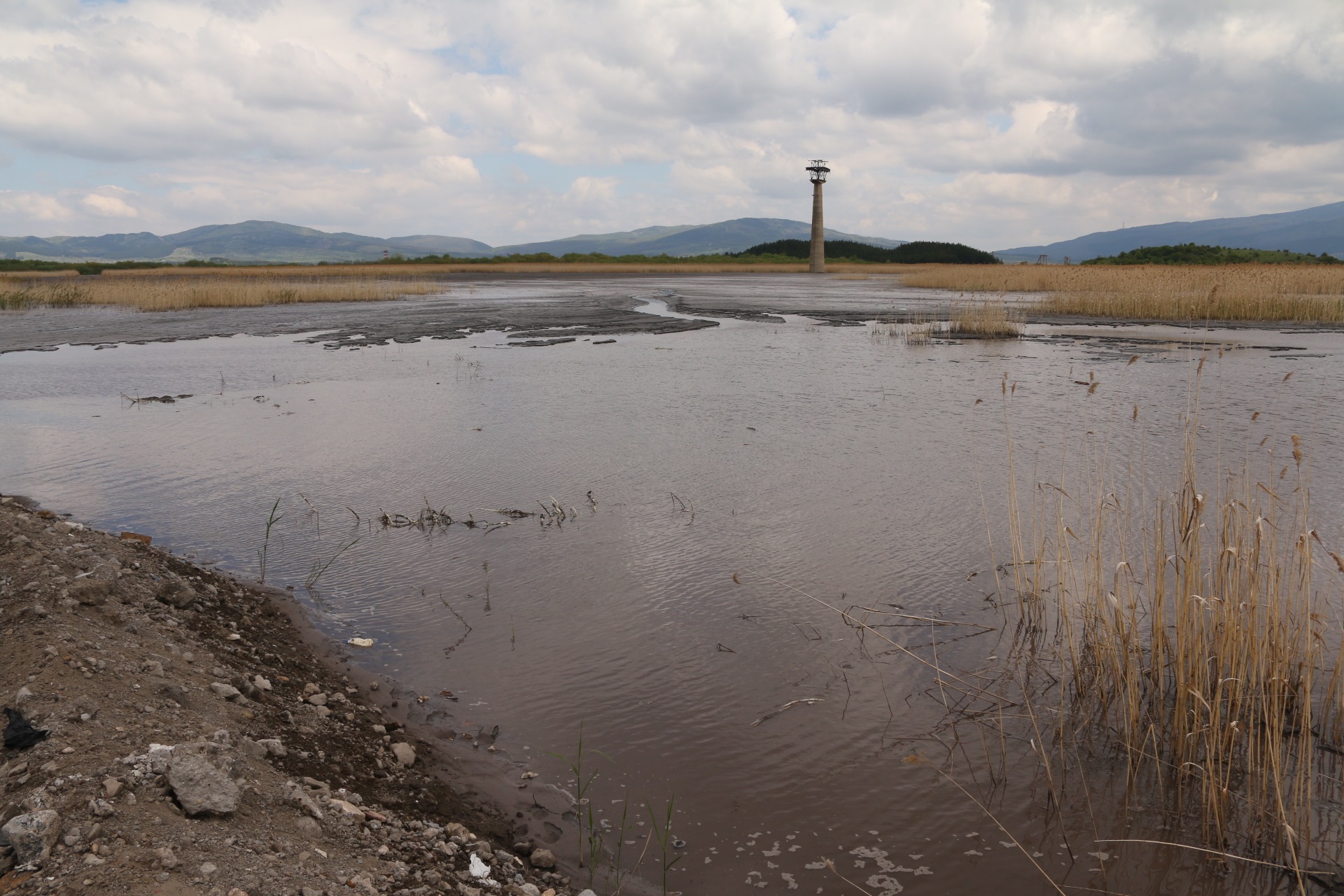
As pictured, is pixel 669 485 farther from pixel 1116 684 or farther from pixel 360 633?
pixel 1116 684

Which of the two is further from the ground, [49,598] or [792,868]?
[49,598]

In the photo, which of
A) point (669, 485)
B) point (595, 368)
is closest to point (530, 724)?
point (669, 485)

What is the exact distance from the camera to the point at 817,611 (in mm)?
5246

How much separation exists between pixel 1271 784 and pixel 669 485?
527 cm

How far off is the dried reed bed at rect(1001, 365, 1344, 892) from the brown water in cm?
29

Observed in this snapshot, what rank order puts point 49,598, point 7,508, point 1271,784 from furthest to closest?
1. point 7,508
2. point 49,598
3. point 1271,784

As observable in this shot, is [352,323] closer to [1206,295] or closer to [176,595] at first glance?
[176,595]

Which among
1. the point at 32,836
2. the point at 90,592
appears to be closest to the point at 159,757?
the point at 32,836

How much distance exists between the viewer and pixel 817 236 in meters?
69.3

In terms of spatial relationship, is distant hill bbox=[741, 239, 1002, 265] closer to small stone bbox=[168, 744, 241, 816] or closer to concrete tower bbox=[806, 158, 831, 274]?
concrete tower bbox=[806, 158, 831, 274]

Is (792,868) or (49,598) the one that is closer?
(792,868)

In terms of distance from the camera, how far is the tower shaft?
67.6 meters

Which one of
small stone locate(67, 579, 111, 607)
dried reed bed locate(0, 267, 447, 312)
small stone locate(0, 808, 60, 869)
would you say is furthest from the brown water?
dried reed bed locate(0, 267, 447, 312)

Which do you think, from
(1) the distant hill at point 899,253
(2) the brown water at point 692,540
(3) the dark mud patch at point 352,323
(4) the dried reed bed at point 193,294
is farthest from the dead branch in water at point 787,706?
(1) the distant hill at point 899,253
